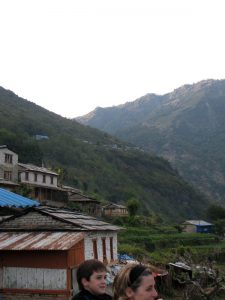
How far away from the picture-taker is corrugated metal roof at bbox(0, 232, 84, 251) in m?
17.2

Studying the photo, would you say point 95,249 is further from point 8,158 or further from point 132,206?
point 132,206

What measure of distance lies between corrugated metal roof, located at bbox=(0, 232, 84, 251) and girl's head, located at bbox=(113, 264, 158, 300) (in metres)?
12.5

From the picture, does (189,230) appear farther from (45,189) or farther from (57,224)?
(57,224)

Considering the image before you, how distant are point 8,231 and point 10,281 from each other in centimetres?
235

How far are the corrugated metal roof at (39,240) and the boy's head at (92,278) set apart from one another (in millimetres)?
11582

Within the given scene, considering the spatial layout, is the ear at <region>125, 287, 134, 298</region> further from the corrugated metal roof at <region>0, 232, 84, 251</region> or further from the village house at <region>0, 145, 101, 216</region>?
the village house at <region>0, 145, 101, 216</region>

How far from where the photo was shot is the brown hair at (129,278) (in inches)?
167

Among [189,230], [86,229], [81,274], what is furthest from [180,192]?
[81,274]

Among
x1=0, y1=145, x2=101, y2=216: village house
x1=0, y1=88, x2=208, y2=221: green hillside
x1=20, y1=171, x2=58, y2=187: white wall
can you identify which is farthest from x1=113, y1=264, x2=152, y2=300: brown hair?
x1=0, y1=88, x2=208, y2=221: green hillside

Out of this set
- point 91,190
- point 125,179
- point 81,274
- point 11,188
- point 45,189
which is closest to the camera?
point 81,274

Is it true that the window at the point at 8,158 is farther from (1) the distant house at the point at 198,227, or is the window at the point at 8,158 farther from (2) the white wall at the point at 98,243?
(2) the white wall at the point at 98,243

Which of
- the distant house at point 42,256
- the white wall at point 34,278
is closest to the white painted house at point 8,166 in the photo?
the distant house at point 42,256

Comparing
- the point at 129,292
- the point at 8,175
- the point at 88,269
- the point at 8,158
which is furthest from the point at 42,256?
the point at 8,158

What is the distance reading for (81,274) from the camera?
5.21 meters
